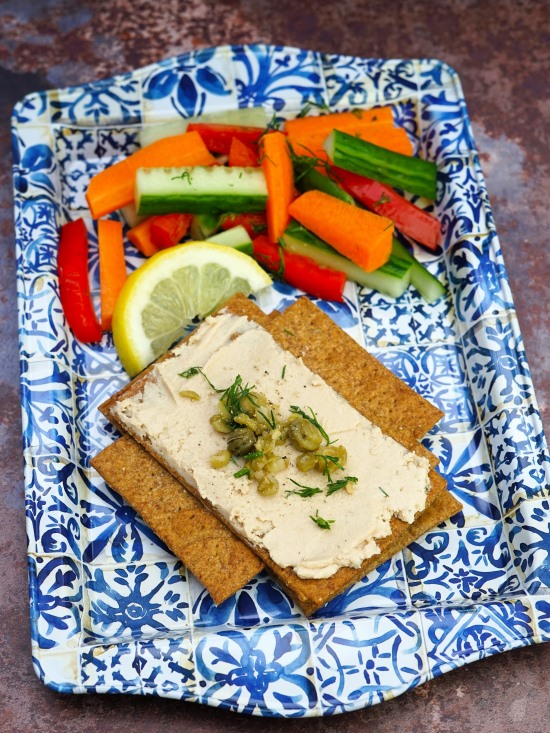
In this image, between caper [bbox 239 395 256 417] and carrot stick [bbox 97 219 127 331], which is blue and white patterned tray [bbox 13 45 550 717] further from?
caper [bbox 239 395 256 417]

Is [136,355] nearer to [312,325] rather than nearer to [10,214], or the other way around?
[312,325]

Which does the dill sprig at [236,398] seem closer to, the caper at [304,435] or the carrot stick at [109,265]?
the caper at [304,435]

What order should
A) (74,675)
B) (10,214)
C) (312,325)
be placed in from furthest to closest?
(10,214)
(312,325)
(74,675)

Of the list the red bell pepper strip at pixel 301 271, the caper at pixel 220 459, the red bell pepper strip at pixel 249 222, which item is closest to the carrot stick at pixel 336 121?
the red bell pepper strip at pixel 249 222

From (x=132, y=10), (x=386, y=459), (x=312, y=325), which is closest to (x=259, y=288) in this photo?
(x=312, y=325)

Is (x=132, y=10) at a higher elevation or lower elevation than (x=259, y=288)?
higher

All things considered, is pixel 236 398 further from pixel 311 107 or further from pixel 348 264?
pixel 311 107

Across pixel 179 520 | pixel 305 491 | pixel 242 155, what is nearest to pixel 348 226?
pixel 242 155

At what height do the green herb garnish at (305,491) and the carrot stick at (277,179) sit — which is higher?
the carrot stick at (277,179)
